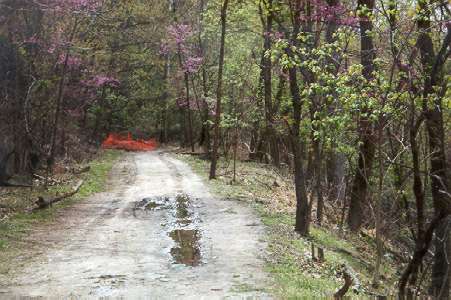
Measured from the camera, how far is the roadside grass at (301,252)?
384 inches

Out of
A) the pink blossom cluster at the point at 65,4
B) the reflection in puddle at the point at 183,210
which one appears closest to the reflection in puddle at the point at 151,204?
the reflection in puddle at the point at 183,210

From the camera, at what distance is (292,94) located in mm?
13719

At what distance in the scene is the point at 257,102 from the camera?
2836 centimetres

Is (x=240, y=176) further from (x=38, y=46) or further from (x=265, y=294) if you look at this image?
(x=265, y=294)

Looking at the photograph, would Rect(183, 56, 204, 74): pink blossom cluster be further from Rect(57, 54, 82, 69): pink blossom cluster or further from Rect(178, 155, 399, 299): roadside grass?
Rect(178, 155, 399, 299): roadside grass

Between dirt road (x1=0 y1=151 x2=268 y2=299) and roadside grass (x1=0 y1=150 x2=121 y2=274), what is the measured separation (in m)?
0.40

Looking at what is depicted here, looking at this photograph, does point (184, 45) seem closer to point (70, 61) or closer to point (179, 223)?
point (70, 61)

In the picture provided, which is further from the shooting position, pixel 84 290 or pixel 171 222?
pixel 171 222

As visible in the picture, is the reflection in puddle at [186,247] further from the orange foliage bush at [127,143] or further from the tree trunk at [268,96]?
the orange foliage bush at [127,143]

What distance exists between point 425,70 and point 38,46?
538 inches

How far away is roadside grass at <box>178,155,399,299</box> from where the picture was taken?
976cm

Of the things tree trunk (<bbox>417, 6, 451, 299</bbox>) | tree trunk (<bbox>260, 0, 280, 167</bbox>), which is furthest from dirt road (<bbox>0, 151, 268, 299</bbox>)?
tree trunk (<bbox>260, 0, 280, 167</bbox>)

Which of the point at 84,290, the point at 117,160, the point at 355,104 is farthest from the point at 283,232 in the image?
the point at 117,160

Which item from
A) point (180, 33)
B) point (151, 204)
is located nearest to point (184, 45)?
point (180, 33)
